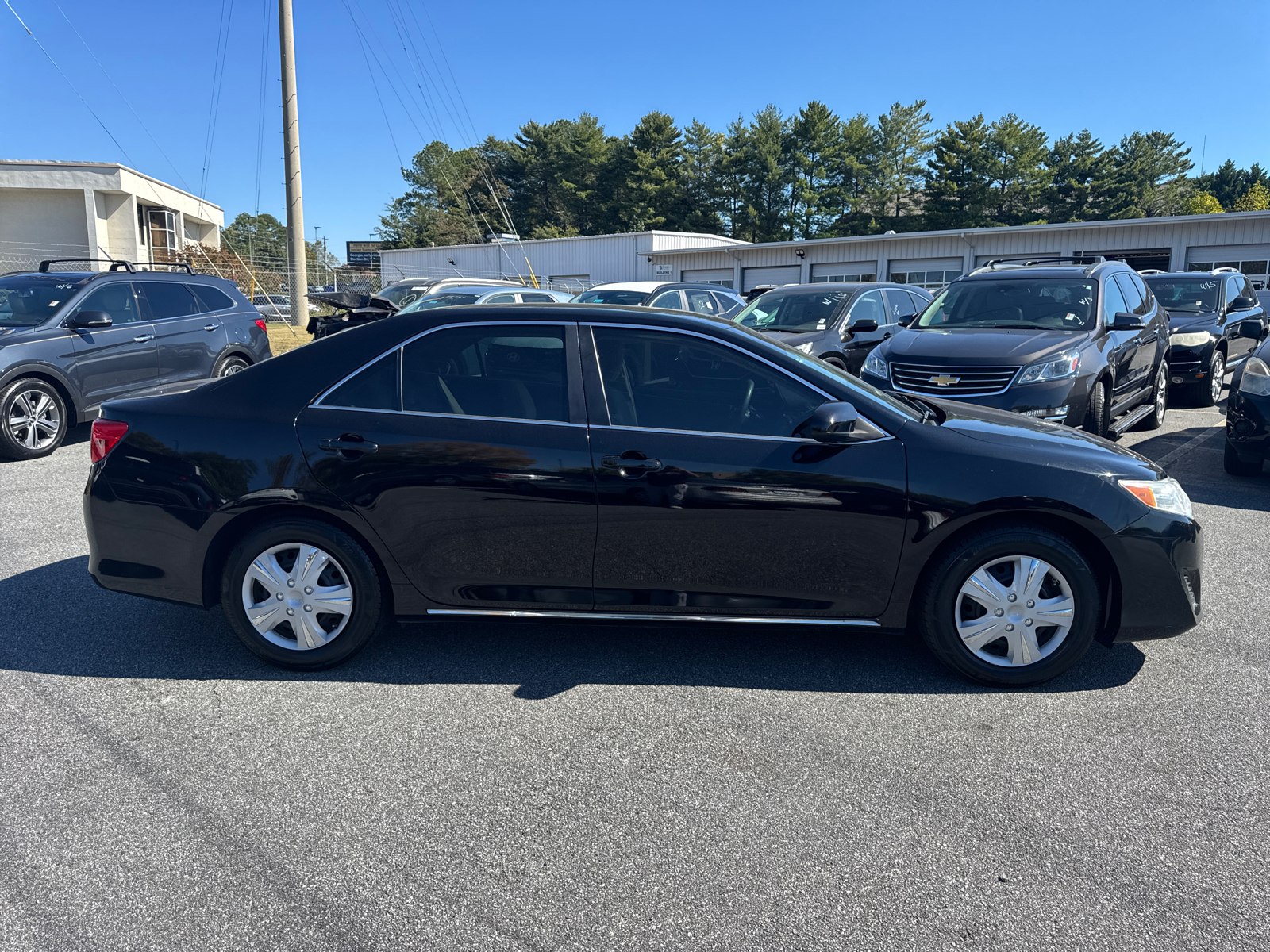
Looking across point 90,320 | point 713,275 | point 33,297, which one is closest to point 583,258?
point 713,275

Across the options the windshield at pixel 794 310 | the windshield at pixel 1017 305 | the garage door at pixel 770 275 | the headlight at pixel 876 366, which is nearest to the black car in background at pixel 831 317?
the windshield at pixel 794 310

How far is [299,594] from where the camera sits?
3947 millimetres

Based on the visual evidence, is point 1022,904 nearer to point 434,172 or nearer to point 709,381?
point 709,381

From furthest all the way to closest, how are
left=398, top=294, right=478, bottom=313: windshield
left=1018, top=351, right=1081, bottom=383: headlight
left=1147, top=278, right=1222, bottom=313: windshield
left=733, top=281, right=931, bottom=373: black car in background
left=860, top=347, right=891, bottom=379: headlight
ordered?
left=398, top=294, right=478, bottom=313: windshield
left=1147, top=278, right=1222, bottom=313: windshield
left=733, top=281, right=931, bottom=373: black car in background
left=860, top=347, right=891, bottom=379: headlight
left=1018, top=351, right=1081, bottom=383: headlight

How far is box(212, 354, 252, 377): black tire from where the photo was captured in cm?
1070

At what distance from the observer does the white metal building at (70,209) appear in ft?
110

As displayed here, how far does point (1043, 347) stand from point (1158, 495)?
4465 mm

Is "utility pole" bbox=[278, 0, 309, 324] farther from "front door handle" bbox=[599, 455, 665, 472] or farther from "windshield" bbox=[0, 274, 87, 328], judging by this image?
"front door handle" bbox=[599, 455, 665, 472]

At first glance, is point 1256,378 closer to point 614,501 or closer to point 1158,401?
point 1158,401

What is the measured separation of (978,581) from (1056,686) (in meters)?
0.62

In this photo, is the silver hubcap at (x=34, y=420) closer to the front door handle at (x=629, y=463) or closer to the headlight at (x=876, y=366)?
the front door handle at (x=629, y=463)

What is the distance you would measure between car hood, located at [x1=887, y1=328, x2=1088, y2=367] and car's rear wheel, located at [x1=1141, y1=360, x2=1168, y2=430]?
2701 millimetres

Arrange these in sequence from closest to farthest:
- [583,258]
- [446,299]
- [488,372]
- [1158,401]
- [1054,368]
Result: [488,372] → [1054,368] → [1158,401] → [446,299] → [583,258]

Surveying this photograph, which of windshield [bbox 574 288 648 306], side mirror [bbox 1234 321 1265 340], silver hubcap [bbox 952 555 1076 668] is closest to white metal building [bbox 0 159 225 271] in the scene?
windshield [bbox 574 288 648 306]
